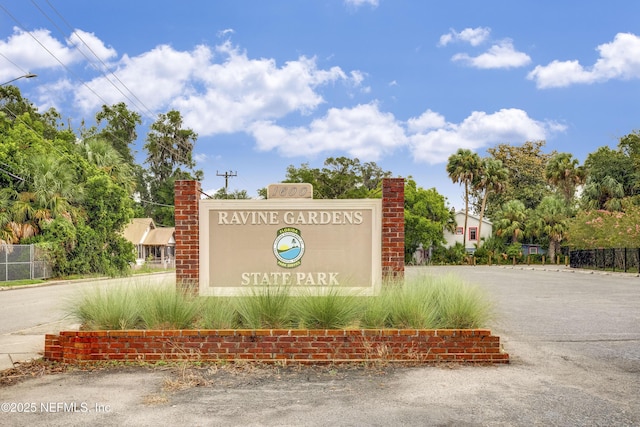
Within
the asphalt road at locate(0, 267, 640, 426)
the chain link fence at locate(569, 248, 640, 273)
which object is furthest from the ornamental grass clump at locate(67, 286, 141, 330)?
the chain link fence at locate(569, 248, 640, 273)

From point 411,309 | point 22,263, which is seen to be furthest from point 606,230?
point 411,309

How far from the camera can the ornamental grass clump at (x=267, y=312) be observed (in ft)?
27.0

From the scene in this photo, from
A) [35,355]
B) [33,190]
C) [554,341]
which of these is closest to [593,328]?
[554,341]

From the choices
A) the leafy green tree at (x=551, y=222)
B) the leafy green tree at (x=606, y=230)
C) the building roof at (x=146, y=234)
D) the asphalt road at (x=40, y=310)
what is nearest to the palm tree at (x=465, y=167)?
the leafy green tree at (x=551, y=222)

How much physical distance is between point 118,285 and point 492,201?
73696 mm

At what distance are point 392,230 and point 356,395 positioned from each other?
4277 millimetres

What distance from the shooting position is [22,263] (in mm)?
30984

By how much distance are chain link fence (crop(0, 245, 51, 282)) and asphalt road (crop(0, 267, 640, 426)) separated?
1029 inches

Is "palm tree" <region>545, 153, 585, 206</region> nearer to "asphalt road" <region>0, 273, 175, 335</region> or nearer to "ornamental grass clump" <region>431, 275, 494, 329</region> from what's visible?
"asphalt road" <region>0, 273, 175, 335</region>

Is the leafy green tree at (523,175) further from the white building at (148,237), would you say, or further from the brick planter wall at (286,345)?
the brick planter wall at (286,345)

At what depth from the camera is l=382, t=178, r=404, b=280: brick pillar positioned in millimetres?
10195

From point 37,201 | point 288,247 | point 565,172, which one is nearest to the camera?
point 288,247

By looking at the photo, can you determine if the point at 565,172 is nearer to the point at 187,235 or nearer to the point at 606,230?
the point at 606,230

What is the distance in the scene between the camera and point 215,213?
408 inches
